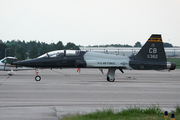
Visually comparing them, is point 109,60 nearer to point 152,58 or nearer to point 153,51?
point 152,58

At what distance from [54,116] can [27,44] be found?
18029cm

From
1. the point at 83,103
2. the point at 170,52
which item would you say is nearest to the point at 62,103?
the point at 83,103

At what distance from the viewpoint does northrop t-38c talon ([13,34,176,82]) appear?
22.7m

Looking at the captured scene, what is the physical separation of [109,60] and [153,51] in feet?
10.9

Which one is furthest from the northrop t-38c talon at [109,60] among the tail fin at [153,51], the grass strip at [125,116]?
the grass strip at [125,116]

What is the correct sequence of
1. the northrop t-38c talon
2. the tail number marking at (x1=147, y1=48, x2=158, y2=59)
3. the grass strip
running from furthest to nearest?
1. the tail number marking at (x1=147, y1=48, x2=158, y2=59)
2. the northrop t-38c talon
3. the grass strip

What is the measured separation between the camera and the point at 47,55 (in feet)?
75.5

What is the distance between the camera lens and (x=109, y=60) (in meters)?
23.0

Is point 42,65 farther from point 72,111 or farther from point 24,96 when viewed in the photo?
point 72,111

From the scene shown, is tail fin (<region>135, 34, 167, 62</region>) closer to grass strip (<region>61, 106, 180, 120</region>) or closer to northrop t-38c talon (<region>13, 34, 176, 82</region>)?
northrop t-38c talon (<region>13, 34, 176, 82</region>)

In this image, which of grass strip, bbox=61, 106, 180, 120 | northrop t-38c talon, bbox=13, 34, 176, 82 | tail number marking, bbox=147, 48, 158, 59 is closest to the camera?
grass strip, bbox=61, 106, 180, 120

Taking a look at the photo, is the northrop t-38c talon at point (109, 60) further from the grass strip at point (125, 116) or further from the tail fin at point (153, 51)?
the grass strip at point (125, 116)

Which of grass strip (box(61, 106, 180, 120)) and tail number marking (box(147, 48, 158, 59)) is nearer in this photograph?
grass strip (box(61, 106, 180, 120))

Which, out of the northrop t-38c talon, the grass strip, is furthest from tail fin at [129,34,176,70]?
the grass strip
